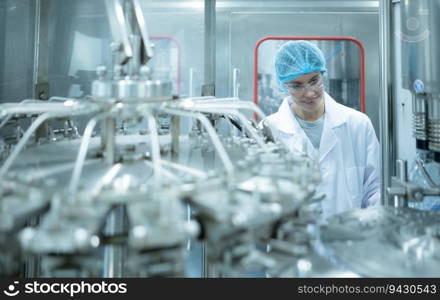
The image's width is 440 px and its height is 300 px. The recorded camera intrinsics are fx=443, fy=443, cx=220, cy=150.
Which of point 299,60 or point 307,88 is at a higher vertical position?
point 299,60

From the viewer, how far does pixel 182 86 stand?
92.0 inches

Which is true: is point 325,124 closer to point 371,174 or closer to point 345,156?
point 345,156

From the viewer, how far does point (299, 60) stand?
69.4 inches

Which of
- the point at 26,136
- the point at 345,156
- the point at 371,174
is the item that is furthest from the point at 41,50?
the point at 371,174

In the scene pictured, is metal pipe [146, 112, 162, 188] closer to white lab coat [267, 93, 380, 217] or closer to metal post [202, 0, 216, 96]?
metal post [202, 0, 216, 96]

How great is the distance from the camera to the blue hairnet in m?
1.76

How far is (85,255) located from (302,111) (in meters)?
1.51

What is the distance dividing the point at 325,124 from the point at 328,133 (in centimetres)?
4

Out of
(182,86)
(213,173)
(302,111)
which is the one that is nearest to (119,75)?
(213,173)

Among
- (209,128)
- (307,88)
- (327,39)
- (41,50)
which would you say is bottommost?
(209,128)

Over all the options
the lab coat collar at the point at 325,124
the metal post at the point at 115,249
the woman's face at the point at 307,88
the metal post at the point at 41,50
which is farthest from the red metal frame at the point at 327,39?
the metal post at the point at 115,249

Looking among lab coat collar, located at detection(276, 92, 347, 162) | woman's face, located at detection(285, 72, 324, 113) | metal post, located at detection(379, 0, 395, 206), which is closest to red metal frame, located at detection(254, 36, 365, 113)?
lab coat collar, located at detection(276, 92, 347, 162)

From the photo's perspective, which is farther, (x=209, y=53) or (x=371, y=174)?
(x=371, y=174)

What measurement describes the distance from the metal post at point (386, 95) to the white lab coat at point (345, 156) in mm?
285
